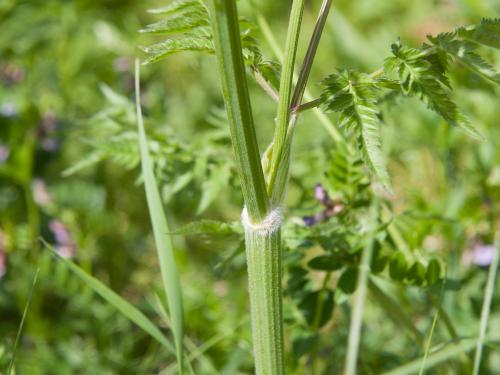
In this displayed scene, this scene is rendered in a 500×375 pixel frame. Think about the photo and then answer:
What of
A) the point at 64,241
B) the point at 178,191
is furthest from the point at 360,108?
the point at 64,241

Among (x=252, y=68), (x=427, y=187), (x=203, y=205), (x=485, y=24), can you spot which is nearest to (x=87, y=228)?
(x=203, y=205)

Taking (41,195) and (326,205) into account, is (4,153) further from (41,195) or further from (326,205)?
(326,205)

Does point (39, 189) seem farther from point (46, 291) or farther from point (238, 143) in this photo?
point (238, 143)

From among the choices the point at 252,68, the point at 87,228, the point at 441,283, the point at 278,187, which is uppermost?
the point at 252,68

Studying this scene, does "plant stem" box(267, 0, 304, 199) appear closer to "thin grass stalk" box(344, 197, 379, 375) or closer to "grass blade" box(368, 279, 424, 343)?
"thin grass stalk" box(344, 197, 379, 375)

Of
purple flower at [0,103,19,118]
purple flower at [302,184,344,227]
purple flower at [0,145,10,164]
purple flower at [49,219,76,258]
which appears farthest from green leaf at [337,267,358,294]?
purple flower at [0,103,19,118]

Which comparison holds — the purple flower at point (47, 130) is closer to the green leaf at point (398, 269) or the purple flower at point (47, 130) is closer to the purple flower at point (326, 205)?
the purple flower at point (326, 205)

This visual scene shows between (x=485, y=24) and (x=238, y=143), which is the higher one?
(x=485, y=24)
